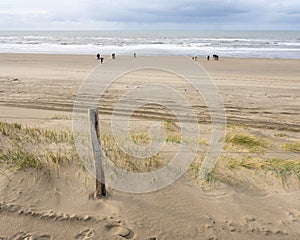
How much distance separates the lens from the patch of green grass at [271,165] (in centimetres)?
489

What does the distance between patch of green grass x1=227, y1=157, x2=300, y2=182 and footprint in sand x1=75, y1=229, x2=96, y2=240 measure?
2.44 meters

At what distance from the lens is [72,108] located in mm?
10773

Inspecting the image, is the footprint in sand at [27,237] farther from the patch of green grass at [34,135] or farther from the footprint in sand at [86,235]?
the patch of green grass at [34,135]

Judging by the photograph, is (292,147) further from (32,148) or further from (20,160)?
(20,160)

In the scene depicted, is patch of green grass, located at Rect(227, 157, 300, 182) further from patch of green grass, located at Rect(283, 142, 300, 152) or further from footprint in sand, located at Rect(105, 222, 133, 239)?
footprint in sand, located at Rect(105, 222, 133, 239)

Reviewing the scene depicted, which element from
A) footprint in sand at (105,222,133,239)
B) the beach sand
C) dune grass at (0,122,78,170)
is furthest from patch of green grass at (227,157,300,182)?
dune grass at (0,122,78,170)

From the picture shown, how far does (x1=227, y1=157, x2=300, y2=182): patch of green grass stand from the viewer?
4.89m

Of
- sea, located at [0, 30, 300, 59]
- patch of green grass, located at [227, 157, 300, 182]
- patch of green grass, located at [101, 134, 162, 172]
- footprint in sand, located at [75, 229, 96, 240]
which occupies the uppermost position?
sea, located at [0, 30, 300, 59]

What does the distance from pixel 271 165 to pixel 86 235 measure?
3.17 metres

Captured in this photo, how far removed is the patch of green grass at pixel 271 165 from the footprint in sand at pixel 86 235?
2437 mm

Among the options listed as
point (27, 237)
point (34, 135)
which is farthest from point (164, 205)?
point (34, 135)

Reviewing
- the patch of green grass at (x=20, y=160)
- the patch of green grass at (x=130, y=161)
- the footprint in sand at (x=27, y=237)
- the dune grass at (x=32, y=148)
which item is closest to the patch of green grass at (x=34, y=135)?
the dune grass at (x=32, y=148)

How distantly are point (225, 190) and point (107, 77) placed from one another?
1304 centimetres

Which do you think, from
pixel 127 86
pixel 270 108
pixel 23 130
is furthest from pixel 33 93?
pixel 270 108
